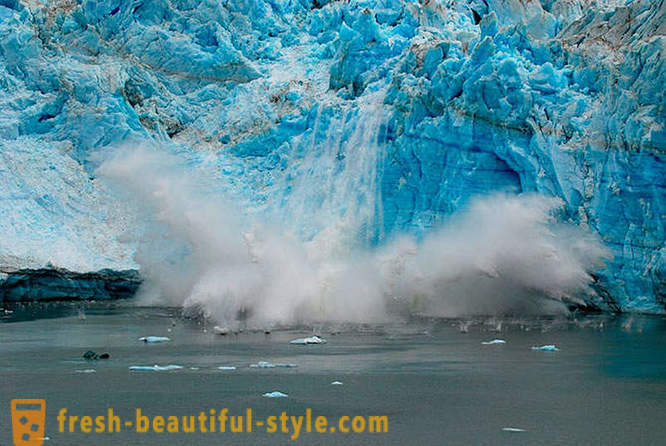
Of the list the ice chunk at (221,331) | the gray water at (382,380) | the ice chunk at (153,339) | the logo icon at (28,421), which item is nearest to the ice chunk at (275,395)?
the gray water at (382,380)

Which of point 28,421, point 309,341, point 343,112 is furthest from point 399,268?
point 28,421

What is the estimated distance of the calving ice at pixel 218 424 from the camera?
30.1 ft

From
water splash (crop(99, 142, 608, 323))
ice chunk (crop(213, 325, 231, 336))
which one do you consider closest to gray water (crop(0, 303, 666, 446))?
ice chunk (crop(213, 325, 231, 336))

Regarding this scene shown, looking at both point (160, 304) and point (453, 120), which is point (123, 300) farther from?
point (453, 120)

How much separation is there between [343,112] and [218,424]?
18.6 m

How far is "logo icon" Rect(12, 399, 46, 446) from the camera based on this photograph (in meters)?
8.60

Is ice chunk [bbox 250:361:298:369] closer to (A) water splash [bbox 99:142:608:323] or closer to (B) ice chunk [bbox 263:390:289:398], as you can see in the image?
(B) ice chunk [bbox 263:390:289:398]

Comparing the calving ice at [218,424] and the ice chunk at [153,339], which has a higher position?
the ice chunk at [153,339]

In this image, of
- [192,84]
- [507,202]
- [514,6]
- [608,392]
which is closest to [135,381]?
[608,392]

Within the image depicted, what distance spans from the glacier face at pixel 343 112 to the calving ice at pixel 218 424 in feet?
44.3

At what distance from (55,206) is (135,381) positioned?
16.5 m
